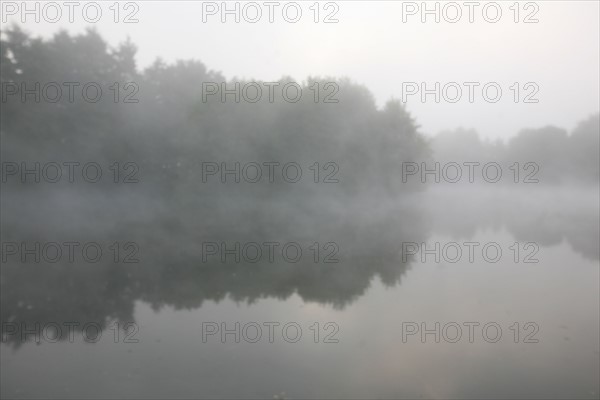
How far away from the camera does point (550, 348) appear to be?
25.5 feet

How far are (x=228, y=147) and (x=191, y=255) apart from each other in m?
14.5

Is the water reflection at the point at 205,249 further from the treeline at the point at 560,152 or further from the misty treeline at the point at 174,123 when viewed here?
the treeline at the point at 560,152

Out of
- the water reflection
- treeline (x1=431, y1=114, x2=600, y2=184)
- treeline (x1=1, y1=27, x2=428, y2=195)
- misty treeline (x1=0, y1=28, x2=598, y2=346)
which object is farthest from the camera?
treeline (x1=431, y1=114, x2=600, y2=184)

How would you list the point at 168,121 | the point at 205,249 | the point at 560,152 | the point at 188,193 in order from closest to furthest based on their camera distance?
the point at 205,249
the point at 188,193
the point at 168,121
the point at 560,152

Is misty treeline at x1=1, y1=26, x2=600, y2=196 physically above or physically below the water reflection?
above

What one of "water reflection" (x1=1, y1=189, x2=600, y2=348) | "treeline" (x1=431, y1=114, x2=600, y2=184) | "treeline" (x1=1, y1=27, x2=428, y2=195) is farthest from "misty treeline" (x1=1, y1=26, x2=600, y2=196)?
"treeline" (x1=431, y1=114, x2=600, y2=184)

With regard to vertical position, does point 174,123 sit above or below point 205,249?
above

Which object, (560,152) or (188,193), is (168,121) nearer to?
(188,193)

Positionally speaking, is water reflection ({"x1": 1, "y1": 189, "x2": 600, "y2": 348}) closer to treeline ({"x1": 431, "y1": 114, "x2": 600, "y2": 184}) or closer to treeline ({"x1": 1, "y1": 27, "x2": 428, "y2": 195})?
treeline ({"x1": 1, "y1": 27, "x2": 428, "y2": 195})

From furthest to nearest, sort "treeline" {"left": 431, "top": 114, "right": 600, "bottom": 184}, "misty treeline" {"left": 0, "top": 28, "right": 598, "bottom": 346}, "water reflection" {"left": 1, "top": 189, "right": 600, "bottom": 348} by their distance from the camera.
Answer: "treeline" {"left": 431, "top": 114, "right": 600, "bottom": 184}
"misty treeline" {"left": 0, "top": 28, "right": 598, "bottom": 346}
"water reflection" {"left": 1, "top": 189, "right": 600, "bottom": 348}

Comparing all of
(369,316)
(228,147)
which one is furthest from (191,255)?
(228,147)

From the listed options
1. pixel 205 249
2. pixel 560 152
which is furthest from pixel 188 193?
pixel 560 152

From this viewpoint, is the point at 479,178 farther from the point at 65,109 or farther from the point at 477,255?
the point at 65,109

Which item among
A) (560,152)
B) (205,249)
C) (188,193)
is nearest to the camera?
(205,249)
